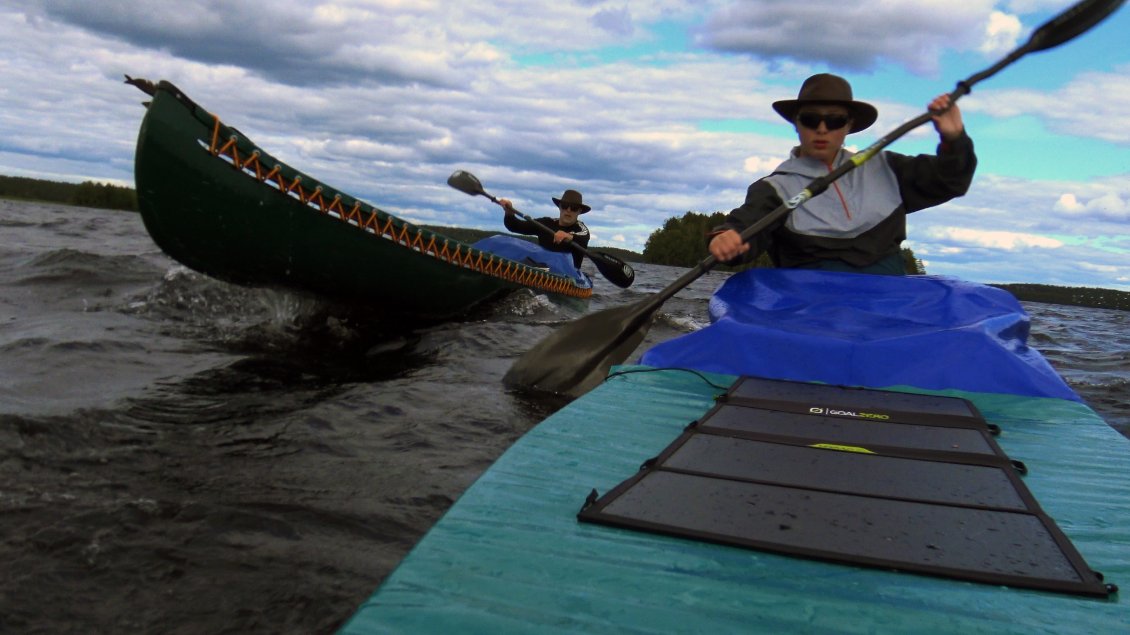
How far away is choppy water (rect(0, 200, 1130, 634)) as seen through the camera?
2.52 m

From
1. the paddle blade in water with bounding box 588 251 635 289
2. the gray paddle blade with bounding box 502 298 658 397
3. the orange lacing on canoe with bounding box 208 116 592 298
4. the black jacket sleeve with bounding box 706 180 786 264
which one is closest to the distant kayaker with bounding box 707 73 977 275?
the black jacket sleeve with bounding box 706 180 786 264

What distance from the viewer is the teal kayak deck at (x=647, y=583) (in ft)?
5.34

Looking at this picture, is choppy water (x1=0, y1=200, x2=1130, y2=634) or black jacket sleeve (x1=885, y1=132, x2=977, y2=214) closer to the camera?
choppy water (x1=0, y1=200, x2=1130, y2=634)

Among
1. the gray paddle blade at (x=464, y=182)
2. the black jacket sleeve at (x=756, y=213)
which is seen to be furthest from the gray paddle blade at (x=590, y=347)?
the gray paddle blade at (x=464, y=182)

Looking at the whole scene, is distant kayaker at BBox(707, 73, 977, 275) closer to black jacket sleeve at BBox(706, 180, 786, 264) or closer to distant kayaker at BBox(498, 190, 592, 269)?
black jacket sleeve at BBox(706, 180, 786, 264)

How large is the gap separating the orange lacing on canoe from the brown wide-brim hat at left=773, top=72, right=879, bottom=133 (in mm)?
3941

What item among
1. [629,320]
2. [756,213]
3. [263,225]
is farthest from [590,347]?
[263,225]

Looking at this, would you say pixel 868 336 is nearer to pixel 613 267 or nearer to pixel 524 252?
pixel 524 252

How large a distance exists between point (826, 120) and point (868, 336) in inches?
51.6

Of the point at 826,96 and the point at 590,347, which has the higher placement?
the point at 826,96

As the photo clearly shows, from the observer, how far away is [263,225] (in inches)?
266

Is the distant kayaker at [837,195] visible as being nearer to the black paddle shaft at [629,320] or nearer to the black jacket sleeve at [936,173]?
the black jacket sleeve at [936,173]

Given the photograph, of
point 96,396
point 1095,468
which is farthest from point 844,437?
point 96,396

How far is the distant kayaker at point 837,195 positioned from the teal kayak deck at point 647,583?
2.29 metres
